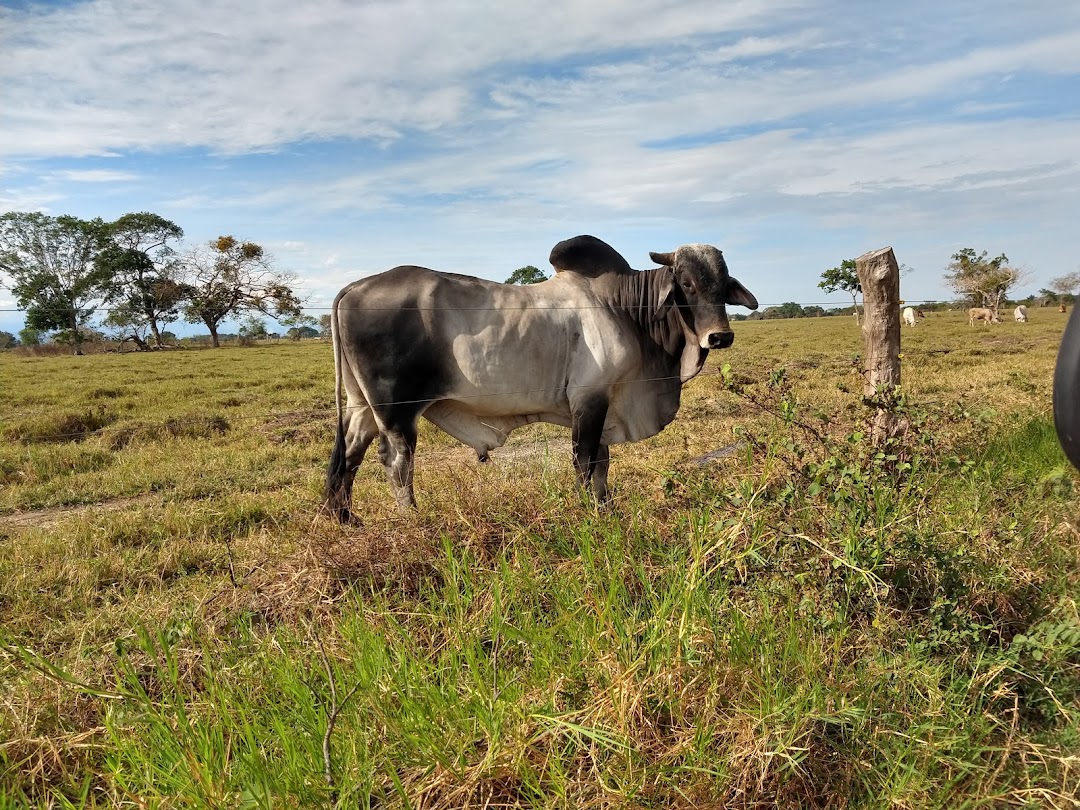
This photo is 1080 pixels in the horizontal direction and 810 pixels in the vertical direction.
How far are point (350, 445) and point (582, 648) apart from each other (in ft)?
10.4

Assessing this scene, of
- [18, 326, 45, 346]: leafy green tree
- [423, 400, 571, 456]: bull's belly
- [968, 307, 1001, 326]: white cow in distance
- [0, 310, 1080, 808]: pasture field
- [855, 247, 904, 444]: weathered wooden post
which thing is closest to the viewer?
[0, 310, 1080, 808]: pasture field

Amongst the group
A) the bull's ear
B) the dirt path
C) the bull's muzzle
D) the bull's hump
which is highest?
the bull's hump

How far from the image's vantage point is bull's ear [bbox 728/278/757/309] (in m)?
5.06

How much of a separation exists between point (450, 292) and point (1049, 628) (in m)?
3.71

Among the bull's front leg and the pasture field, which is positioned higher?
the bull's front leg

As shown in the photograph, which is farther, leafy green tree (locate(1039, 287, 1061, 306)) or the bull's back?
leafy green tree (locate(1039, 287, 1061, 306))

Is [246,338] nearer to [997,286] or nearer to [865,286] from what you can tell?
[865,286]

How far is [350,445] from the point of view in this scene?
5070 mm

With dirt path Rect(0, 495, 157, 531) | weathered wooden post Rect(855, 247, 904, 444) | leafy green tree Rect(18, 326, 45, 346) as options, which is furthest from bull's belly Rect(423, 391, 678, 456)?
leafy green tree Rect(18, 326, 45, 346)

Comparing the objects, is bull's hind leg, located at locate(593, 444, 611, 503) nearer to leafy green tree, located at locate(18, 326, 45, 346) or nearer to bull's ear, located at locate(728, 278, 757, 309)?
bull's ear, located at locate(728, 278, 757, 309)

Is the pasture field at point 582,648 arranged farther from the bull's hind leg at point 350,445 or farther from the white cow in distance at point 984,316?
the white cow in distance at point 984,316

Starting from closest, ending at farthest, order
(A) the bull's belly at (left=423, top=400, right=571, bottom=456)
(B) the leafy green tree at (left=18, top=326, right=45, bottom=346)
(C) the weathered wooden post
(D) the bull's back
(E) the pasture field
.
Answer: (E) the pasture field < (D) the bull's back < (C) the weathered wooden post < (A) the bull's belly at (left=423, top=400, right=571, bottom=456) < (B) the leafy green tree at (left=18, top=326, right=45, bottom=346)

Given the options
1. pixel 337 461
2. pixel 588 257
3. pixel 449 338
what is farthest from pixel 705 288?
pixel 337 461

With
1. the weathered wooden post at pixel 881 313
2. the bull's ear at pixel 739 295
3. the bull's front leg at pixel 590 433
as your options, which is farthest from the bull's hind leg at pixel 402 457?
the weathered wooden post at pixel 881 313
